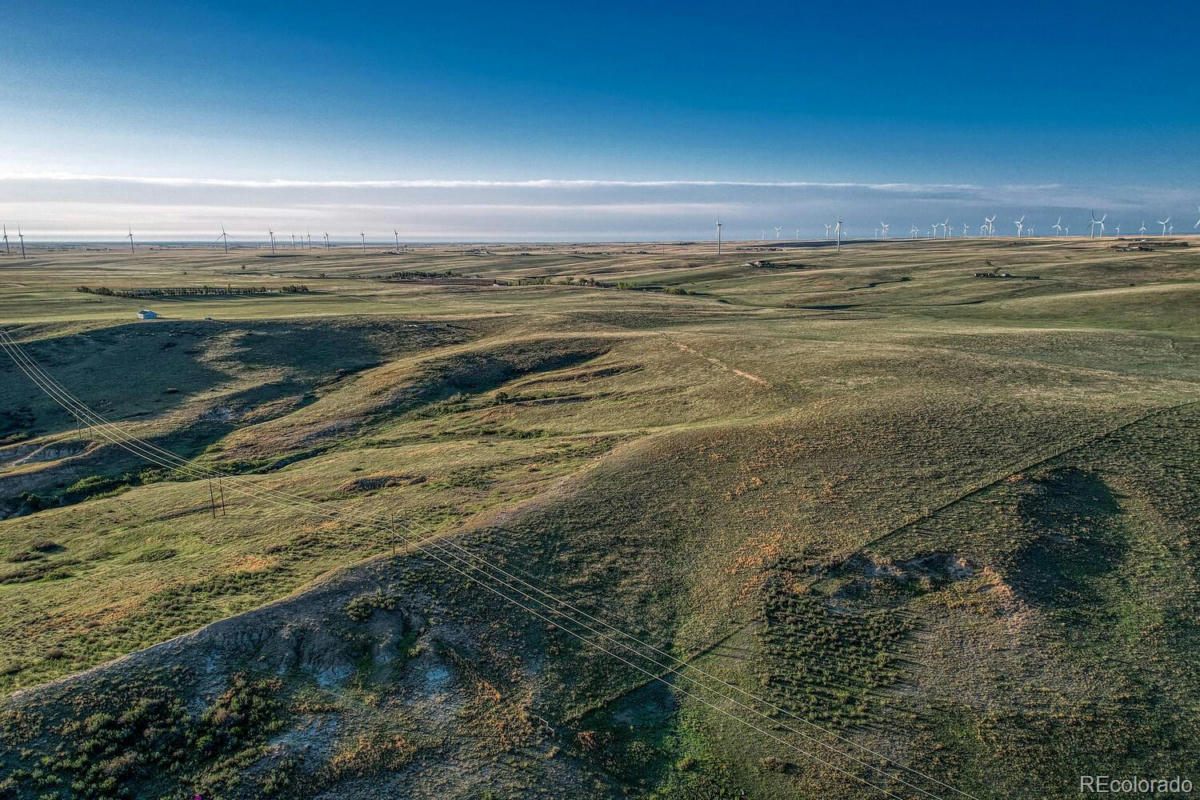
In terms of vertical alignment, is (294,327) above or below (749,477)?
above

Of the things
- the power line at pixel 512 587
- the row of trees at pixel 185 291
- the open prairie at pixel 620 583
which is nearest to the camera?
the open prairie at pixel 620 583

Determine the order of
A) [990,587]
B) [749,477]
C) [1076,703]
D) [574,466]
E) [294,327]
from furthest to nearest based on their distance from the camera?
[294,327] → [574,466] → [749,477] → [990,587] → [1076,703]

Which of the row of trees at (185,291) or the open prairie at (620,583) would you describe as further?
the row of trees at (185,291)

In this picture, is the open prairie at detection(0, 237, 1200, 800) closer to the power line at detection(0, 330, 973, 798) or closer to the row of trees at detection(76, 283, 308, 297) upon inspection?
the power line at detection(0, 330, 973, 798)

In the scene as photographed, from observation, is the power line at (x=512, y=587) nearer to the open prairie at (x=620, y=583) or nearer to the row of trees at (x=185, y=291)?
the open prairie at (x=620, y=583)

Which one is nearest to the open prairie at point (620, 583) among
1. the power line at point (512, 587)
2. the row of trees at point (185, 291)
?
the power line at point (512, 587)

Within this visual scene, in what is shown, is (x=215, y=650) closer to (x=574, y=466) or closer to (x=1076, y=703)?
(x=574, y=466)

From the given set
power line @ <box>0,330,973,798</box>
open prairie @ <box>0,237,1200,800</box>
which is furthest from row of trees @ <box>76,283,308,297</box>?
power line @ <box>0,330,973,798</box>

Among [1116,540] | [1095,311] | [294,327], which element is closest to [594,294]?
[294,327]

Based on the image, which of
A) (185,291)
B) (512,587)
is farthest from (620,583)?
(185,291)
